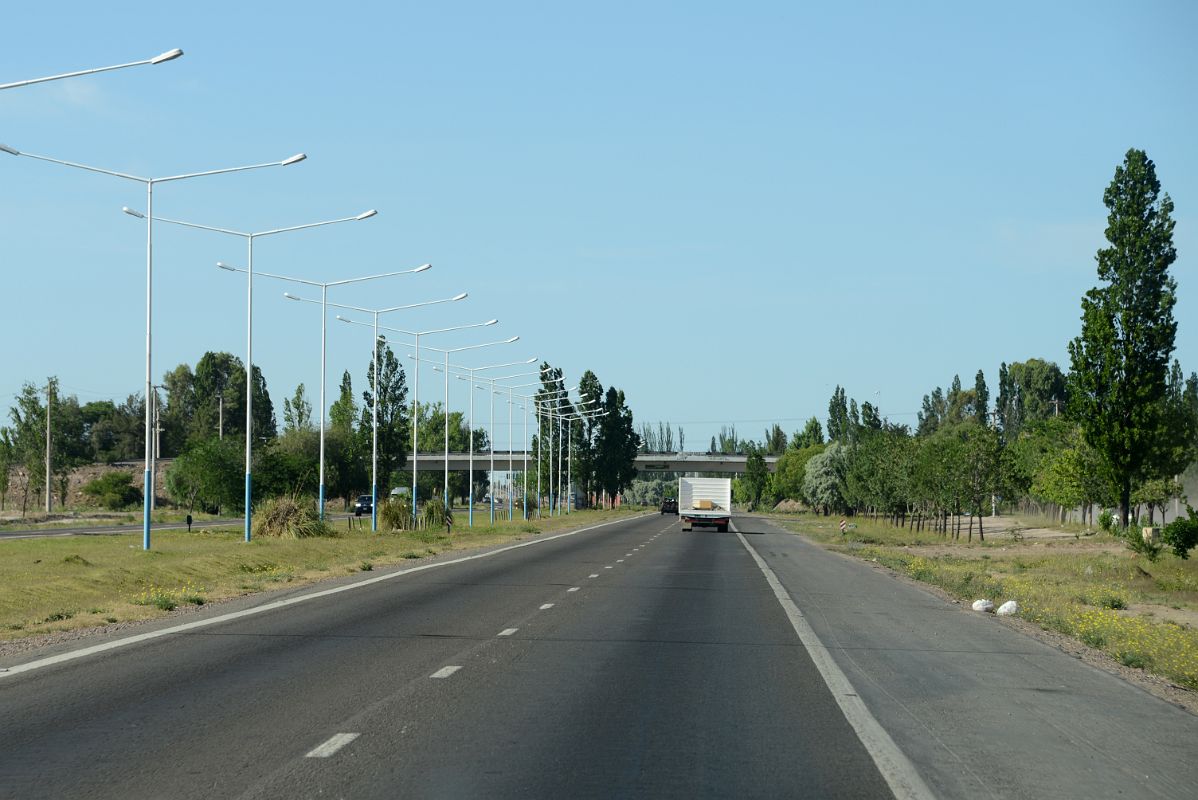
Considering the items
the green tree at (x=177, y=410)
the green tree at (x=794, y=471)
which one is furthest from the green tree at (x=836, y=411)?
the green tree at (x=177, y=410)

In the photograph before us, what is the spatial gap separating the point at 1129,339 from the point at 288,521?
3606 centimetres

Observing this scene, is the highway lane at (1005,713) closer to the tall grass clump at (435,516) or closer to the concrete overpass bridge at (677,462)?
the tall grass clump at (435,516)

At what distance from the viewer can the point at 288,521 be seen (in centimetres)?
4838

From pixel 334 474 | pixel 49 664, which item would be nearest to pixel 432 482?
pixel 334 474

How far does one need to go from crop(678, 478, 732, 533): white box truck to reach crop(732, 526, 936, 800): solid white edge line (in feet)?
194

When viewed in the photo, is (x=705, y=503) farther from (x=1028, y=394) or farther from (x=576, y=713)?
(x=1028, y=394)

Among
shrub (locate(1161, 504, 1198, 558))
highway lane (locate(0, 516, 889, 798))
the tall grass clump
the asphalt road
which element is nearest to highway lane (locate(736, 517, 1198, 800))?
the asphalt road

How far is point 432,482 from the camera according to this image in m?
188

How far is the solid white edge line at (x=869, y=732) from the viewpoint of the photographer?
8.44 meters

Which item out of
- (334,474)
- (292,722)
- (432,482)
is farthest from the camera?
(432,482)

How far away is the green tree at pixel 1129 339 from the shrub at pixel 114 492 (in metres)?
81.9

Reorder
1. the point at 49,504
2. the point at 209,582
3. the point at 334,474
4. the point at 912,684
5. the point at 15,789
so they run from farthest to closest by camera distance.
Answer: the point at 334,474 < the point at 49,504 < the point at 209,582 < the point at 912,684 < the point at 15,789

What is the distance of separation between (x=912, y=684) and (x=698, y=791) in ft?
19.7

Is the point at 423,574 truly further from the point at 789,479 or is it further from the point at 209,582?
the point at 789,479
